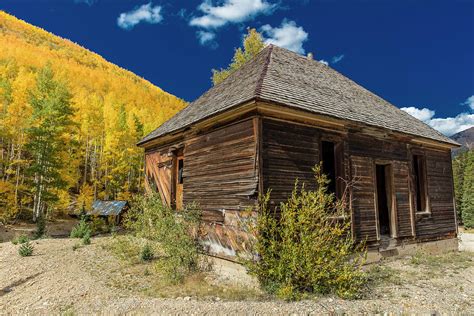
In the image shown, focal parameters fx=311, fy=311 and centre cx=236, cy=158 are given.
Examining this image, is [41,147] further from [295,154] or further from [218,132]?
[295,154]

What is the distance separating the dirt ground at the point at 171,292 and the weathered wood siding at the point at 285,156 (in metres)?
2.26

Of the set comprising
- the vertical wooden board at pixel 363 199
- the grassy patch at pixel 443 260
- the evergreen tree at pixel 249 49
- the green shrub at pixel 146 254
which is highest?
the evergreen tree at pixel 249 49

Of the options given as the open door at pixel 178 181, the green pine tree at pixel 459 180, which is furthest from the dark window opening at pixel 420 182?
the green pine tree at pixel 459 180

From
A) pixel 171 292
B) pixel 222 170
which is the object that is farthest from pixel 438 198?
pixel 171 292

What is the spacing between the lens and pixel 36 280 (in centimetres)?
783

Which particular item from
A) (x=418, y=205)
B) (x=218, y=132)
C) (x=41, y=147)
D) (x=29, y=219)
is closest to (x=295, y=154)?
(x=218, y=132)

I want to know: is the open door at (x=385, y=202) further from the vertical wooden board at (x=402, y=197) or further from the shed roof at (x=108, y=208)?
the shed roof at (x=108, y=208)

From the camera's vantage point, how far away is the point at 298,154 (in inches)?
309

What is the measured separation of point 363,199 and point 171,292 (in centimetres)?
594

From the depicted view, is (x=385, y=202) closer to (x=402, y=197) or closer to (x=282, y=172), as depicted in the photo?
(x=402, y=197)

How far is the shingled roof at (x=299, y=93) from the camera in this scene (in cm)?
787

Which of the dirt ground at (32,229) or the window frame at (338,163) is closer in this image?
the window frame at (338,163)

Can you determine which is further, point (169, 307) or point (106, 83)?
point (106, 83)

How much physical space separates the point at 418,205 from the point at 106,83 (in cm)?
7624
